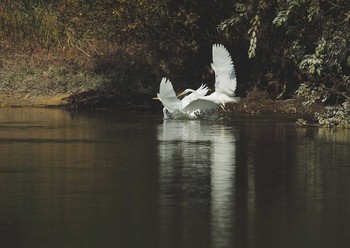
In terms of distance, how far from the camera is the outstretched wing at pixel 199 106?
98.6ft

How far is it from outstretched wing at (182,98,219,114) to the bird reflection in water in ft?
14.1

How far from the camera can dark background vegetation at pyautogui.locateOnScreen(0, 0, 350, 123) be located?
33.7 meters

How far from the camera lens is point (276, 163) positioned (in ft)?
61.3

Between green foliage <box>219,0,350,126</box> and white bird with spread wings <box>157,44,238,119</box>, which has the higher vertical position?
green foliage <box>219,0,350,126</box>

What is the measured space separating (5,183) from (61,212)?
8.91ft

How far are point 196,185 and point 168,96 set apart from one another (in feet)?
47.3

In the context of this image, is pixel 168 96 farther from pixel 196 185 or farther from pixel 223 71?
pixel 196 185

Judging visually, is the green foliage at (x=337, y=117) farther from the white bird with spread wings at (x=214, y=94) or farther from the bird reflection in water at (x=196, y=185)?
→ the white bird with spread wings at (x=214, y=94)

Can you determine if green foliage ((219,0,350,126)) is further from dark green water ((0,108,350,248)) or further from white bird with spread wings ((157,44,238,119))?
dark green water ((0,108,350,248))

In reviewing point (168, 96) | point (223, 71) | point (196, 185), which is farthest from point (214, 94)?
point (196, 185)

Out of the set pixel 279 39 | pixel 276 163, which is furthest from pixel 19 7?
pixel 276 163

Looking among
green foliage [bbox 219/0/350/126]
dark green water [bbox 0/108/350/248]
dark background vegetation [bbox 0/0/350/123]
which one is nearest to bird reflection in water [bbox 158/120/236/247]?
dark green water [bbox 0/108/350/248]

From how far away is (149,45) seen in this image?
125 ft

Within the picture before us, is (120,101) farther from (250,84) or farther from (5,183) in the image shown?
(5,183)
